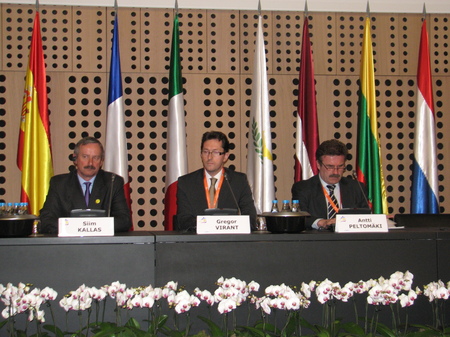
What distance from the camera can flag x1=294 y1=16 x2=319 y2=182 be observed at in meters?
4.98

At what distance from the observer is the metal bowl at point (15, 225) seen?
2.47 meters

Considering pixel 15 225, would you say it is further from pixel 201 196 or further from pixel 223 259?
pixel 201 196

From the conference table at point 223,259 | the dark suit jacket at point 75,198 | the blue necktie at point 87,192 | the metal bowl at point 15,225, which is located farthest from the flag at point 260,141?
the metal bowl at point 15,225

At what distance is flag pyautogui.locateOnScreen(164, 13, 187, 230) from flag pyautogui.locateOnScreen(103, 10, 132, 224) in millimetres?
384

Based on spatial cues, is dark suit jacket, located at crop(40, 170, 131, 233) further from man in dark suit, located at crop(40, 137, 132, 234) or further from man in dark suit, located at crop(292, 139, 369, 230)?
man in dark suit, located at crop(292, 139, 369, 230)

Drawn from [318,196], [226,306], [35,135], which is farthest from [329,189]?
[35,135]

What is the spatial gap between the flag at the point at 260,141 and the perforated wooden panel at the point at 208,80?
0.32 m

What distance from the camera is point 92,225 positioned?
2.53 m

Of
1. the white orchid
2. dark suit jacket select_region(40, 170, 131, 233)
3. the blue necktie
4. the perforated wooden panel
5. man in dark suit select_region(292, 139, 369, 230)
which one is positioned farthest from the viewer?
the perforated wooden panel

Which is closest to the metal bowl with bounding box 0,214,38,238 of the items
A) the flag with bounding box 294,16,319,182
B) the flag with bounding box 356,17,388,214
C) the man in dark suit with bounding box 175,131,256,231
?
the man in dark suit with bounding box 175,131,256,231

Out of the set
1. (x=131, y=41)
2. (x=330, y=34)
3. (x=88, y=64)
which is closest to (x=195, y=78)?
(x=131, y=41)

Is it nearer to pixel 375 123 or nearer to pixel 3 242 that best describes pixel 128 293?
pixel 3 242

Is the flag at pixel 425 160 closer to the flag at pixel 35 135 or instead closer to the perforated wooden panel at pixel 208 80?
the perforated wooden panel at pixel 208 80

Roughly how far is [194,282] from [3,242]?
0.86 metres
